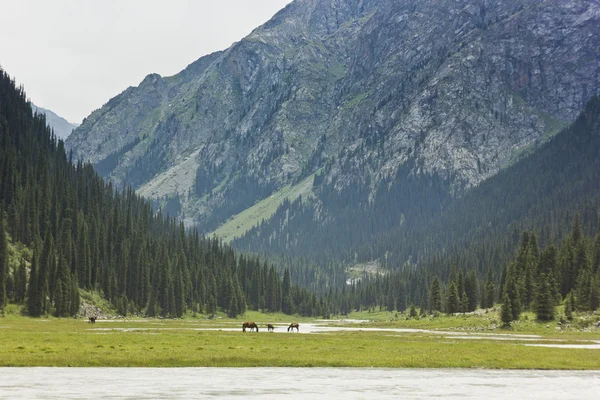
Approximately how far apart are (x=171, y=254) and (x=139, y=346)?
139m

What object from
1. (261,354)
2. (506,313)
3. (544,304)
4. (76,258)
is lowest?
(261,354)

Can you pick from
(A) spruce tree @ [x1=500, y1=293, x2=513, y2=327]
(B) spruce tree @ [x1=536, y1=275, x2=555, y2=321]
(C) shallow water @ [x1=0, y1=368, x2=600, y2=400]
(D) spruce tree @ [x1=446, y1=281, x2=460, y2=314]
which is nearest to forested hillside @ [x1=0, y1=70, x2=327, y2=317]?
(D) spruce tree @ [x1=446, y1=281, x2=460, y2=314]

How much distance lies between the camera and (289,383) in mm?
37219

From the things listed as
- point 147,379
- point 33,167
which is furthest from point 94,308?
point 147,379

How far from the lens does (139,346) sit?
55.7 meters

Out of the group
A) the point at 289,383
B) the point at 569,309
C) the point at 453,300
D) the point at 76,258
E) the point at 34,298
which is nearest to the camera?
the point at 289,383

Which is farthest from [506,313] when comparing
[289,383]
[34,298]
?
[34,298]

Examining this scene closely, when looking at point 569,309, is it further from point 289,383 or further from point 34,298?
point 34,298

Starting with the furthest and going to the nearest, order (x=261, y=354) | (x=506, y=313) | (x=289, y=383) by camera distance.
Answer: (x=506, y=313) → (x=261, y=354) → (x=289, y=383)

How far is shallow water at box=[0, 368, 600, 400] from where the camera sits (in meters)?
32.0

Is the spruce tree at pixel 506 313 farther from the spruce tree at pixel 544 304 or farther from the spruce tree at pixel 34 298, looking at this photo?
the spruce tree at pixel 34 298

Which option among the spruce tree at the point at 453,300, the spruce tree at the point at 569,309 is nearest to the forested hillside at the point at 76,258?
the spruce tree at the point at 453,300

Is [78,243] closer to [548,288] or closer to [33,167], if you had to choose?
[33,167]

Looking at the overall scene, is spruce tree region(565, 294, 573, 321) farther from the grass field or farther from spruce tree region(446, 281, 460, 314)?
the grass field
